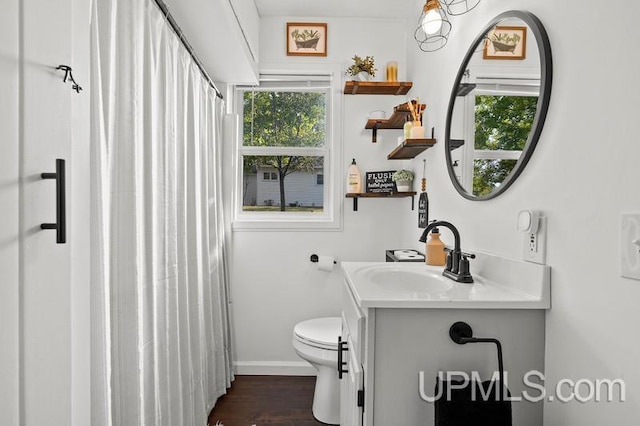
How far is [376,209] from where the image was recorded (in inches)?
103

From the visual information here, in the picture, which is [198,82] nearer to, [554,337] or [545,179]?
[545,179]

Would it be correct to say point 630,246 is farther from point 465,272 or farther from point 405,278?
point 405,278

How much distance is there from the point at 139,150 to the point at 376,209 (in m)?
1.73

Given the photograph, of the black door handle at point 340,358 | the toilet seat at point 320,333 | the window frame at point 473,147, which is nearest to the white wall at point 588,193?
the window frame at point 473,147

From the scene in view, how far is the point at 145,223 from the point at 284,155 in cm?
154

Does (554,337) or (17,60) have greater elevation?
(17,60)

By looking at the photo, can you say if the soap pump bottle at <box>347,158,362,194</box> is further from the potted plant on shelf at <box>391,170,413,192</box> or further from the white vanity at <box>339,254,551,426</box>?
the white vanity at <box>339,254,551,426</box>

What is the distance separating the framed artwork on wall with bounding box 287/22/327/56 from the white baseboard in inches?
86.7

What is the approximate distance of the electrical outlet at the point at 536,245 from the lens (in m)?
1.04

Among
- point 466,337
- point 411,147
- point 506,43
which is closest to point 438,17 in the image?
point 506,43

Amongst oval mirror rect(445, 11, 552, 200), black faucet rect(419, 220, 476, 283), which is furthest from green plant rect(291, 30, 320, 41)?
black faucet rect(419, 220, 476, 283)

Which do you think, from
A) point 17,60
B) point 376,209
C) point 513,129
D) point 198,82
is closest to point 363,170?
point 376,209

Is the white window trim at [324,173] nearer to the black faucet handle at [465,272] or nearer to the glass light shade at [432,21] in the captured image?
the glass light shade at [432,21]

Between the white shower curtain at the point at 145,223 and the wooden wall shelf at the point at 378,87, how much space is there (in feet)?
3.21
